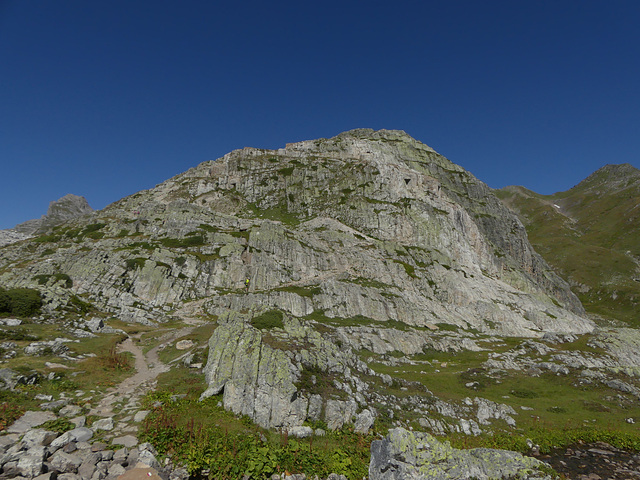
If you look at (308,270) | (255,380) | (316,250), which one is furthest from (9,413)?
(316,250)

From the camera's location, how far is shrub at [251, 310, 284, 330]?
23812 millimetres

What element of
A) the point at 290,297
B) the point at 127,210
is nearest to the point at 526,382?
the point at 290,297

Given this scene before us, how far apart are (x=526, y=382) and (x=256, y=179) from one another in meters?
124

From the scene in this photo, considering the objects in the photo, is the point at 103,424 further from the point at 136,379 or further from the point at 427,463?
the point at 427,463

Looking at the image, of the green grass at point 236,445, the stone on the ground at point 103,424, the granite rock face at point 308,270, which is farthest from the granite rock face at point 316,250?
the green grass at point 236,445

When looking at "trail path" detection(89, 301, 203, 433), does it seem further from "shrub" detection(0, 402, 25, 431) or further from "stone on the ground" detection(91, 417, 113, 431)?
"shrub" detection(0, 402, 25, 431)

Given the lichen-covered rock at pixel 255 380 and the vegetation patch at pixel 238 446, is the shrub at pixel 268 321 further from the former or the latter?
the vegetation patch at pixel 238 446

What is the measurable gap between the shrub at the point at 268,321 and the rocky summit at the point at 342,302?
20cm

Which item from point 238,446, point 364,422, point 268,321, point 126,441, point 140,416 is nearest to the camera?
point 126,441

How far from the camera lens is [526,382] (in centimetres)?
3628

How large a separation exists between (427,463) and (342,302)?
5404 cm

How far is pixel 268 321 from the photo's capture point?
2459 cm

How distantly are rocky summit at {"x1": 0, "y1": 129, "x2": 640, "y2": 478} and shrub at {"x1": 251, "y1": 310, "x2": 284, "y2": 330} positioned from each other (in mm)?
196

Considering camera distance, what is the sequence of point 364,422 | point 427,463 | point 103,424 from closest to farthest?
1. point 427,463
2. point 103,424
3. point 364,422
